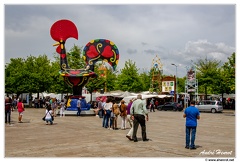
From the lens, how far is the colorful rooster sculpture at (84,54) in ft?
84.3

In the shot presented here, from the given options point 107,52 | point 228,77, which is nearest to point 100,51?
point 107,52

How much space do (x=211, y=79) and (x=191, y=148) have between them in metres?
36.7

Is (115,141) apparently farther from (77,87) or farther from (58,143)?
(77,87)

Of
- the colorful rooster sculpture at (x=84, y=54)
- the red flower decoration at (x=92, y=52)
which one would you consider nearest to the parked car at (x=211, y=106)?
the colorful rooster sculpture at (x=84, y=54)

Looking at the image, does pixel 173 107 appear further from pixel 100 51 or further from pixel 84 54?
pixel 84 54

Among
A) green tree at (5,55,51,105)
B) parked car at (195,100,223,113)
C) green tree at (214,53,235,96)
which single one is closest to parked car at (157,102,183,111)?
parked car at (195,100,223,113)

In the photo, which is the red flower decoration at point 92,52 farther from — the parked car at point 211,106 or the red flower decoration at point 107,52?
the parked car at point 211,106

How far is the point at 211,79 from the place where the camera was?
146 ft

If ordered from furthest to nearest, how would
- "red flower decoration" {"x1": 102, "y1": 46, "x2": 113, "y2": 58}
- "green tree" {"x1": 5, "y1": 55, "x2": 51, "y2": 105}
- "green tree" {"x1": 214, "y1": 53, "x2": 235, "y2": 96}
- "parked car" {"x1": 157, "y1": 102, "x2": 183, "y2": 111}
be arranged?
1. "green tree" {"x1": 5, "y1": 55, "x2": 51, "y2": 105}
2. "parked car" {"x1": 157, "y1": 102, "x2": 183, "y2": 111}
3. "green tree" {"x1": 214, "y1": 53, "x2": 235, "y2": 96}
4. "red flower decoration" {"x1": 102, "y1": 46, "x2": 113, "y2": 58}

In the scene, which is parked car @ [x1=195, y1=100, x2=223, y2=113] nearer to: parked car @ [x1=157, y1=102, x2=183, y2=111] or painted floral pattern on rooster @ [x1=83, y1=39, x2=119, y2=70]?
parked car @ [x1=157, y1=102, x2=183, y2=111]

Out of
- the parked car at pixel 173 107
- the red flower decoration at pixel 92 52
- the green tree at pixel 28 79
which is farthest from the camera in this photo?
the green tree at pixel 28 79

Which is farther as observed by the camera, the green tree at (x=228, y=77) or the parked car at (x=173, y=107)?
the parked car at (x=173, y=107)

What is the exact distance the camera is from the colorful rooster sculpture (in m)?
25.7

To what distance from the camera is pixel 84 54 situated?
2708 centimetres
